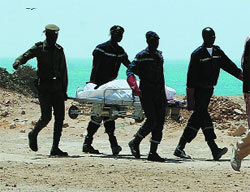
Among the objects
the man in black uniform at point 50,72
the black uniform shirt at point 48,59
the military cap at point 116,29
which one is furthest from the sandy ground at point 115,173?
the military cap at point 116,29

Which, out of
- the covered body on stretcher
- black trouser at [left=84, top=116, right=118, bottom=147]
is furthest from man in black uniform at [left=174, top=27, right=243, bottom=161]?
black trouser at [left=84, top=116, right=118, bottom=147]

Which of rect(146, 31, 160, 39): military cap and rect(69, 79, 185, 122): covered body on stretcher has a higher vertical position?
rect(146, 31, 160, 39): military cap

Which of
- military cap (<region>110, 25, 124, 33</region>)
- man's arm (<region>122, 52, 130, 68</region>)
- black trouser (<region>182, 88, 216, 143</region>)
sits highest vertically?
military cap (<region>110, 25, 124, 33</region>)

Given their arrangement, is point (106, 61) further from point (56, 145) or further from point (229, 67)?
point (229, 67)

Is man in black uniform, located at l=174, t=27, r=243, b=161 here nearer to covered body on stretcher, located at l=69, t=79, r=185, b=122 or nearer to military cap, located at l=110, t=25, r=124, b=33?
covered body on stretcher, located at l=69, t=79, r=185, b=122

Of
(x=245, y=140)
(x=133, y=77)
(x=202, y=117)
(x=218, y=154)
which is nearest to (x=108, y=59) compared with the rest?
(x=133, y=77)

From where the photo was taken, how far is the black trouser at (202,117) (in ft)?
42.4

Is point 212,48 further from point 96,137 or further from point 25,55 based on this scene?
point 96,137

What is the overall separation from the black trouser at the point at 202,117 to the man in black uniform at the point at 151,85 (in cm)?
69

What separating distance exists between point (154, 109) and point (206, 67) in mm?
1086

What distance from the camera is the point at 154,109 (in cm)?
1249

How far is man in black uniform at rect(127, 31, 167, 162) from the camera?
12406 millimetres

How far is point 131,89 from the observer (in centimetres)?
1277

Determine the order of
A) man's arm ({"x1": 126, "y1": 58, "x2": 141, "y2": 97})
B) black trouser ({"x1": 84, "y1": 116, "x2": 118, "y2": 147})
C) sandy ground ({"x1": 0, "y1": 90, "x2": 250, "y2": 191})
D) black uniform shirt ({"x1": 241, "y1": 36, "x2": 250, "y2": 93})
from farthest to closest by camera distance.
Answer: black trouser ({"x1": 84, "y1": 116, "x2": 118, "y2": 147}) → man's arm ({"x1": 126, "y1": 58, "x2": 141, "y2": 97}) → black uniform shirt ({"x1": 241, "y1": 36, "x2": 250, "y2": 93}) → sandy ground ({"x1": 0, "y1": 90, "x2": 250, "y2": 191})
